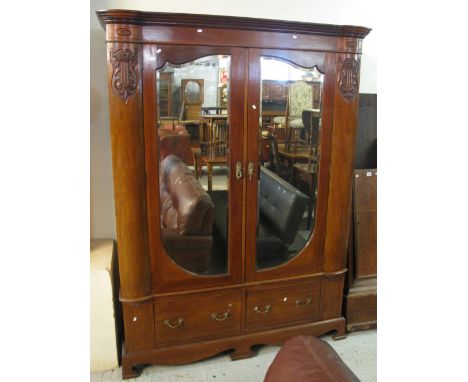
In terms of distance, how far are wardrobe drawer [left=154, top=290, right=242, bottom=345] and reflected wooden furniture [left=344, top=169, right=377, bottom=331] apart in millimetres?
700

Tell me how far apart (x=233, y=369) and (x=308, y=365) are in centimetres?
123

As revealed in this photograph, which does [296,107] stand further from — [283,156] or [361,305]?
[361,305]

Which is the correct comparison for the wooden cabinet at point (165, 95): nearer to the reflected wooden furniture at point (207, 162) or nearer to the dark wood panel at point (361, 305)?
the reflected wooden furniture at point (207, 162)

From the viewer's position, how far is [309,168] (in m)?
1.93

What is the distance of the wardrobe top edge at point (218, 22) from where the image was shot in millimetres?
1512

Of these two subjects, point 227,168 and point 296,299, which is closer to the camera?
point 227,168

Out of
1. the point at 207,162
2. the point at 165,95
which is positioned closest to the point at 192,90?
the point at 165,95

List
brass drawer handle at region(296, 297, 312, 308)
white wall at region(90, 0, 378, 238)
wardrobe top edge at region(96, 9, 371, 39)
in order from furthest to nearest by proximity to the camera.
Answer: brass drawer handle at region(296, 297, 312, 308) < white wall at region(90, 0, 378, 238) < wardrobe top edge at region(96, 9, 371, 39)

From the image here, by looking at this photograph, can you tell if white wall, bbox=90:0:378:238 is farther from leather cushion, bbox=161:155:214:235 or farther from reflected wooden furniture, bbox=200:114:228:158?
reflected wooden furniture, bbox=200:114:228:158

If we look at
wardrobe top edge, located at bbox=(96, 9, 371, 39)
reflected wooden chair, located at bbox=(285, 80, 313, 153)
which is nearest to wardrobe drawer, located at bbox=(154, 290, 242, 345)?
reflected wooden chair, located at bbox=(285, 80, 313, 153)

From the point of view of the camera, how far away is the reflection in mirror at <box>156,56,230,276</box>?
165 centimetres
